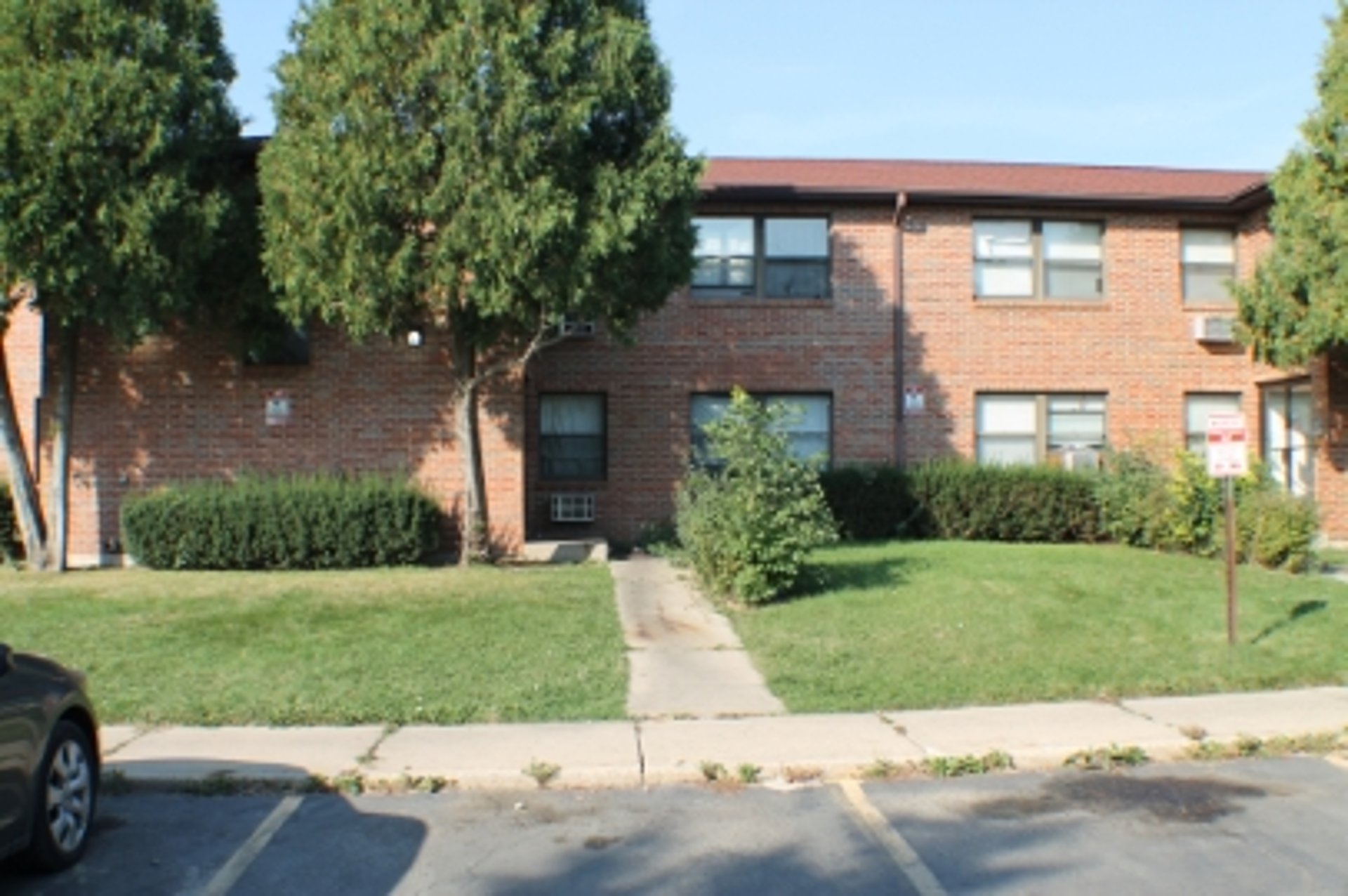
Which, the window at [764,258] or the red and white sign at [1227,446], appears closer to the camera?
the red and white sign at [1227,446]

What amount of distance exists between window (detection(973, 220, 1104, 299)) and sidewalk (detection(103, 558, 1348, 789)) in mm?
10535

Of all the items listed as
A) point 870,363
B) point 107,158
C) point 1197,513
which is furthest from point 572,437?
point 1197,513

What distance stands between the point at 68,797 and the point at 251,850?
0.89 m

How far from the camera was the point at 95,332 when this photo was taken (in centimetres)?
1551

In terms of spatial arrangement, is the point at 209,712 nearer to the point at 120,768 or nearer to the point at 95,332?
the point at 120,768

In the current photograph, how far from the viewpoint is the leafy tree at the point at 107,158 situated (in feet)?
40.0

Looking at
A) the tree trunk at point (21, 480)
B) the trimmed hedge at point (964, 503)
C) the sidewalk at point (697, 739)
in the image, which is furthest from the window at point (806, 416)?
the sidewalk at point (697, 739)

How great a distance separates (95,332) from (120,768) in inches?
398

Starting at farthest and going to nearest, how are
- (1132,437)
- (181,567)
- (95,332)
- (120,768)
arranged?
(1132,437)
(95,332)
(181,567)
(120,768)

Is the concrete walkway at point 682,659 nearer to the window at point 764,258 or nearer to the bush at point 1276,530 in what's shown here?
the window at point 764,258

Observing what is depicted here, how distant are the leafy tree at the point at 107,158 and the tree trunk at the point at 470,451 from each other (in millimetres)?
3115

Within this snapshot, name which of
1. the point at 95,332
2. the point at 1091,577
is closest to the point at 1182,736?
the point at 1091,577

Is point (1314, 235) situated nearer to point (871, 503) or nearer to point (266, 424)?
point (871, 503)

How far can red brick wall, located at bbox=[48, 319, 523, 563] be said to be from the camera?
15.5 metres
